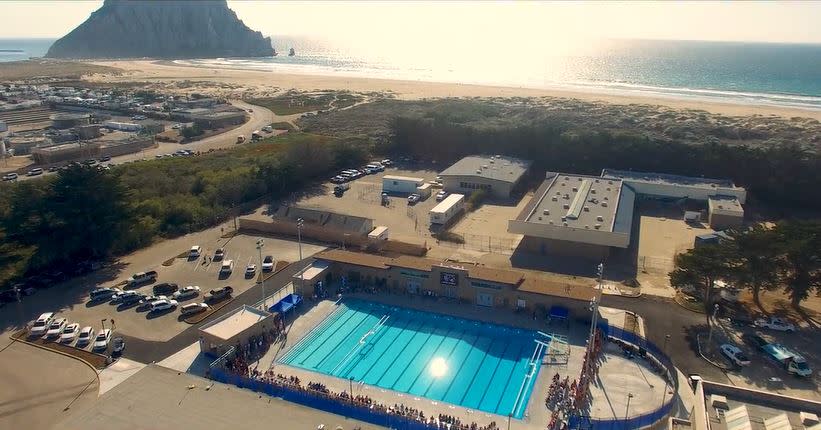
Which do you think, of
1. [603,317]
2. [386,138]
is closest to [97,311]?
[603,317]

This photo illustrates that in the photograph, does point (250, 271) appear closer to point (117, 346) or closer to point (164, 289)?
point (164, 289)

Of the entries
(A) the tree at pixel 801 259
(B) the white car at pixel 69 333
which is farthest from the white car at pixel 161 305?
(A) the tree at pixel 801 259

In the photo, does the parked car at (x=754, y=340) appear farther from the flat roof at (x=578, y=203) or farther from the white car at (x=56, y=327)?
the white car at (x=56, y=327)

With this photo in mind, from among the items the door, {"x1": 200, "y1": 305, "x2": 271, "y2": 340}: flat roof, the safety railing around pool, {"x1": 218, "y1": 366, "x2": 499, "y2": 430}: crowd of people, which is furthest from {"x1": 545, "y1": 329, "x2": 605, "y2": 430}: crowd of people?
{"x1": 200, "y1": 305, "x2": 271, "y2": 340}: flat roof

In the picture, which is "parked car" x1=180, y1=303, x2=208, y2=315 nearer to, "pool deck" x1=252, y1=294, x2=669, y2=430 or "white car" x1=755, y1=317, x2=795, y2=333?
"pool deck" x1=252, y1=294, x2=669, y2=430

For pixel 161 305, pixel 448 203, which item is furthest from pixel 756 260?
pixel 161 305
